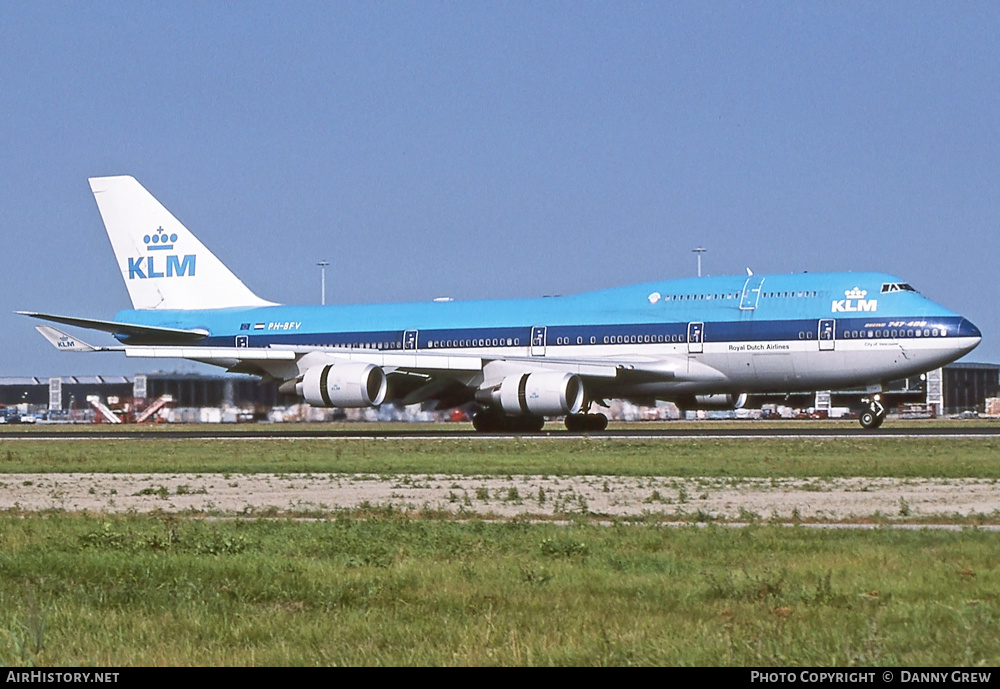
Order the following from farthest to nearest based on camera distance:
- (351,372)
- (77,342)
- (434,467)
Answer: (77,342) → (351,372) → (434,467)

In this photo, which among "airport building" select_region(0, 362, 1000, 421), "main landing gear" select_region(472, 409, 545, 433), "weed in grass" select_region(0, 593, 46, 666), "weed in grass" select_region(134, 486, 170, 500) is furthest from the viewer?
"airport building" select_region(0, 362, 1000, 421)

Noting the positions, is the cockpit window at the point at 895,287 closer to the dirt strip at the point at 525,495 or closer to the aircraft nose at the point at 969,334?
the aircraft nose at the point at 969,334

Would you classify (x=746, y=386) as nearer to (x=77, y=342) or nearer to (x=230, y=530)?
(x=77, y=342)

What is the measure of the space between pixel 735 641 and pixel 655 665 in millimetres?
761

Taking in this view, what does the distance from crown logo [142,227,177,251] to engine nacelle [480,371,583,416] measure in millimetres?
20411

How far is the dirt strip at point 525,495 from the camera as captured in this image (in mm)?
17719

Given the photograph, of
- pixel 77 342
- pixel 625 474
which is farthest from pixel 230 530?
pixel 77 342

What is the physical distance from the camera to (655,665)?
25.5 feet

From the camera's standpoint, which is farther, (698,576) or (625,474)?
(625,474)

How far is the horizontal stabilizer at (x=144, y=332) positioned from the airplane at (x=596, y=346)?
0.39 feet

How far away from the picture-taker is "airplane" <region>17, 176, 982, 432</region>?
44.3m

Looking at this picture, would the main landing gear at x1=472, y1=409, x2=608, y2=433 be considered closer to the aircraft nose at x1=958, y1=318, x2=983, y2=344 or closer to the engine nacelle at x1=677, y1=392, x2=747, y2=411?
the engine nacelle at x1=677, y1=392, x2=747, y2=411

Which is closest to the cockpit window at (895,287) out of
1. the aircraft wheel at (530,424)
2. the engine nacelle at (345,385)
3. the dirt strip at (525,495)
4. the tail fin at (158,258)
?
the aircraft wheel at (530,424)

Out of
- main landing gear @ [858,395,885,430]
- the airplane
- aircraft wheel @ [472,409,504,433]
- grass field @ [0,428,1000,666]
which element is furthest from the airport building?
grass field @ [0,428,1000,666]
